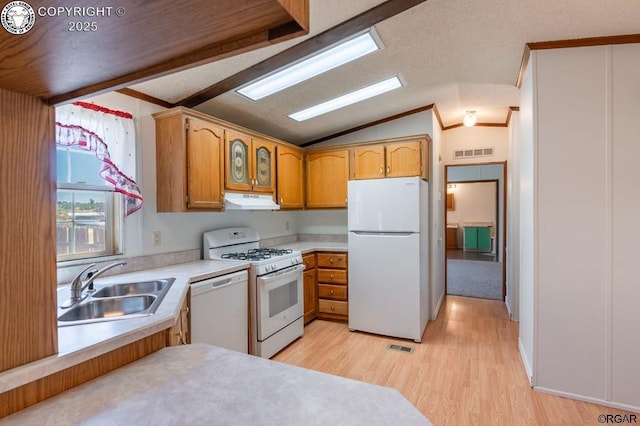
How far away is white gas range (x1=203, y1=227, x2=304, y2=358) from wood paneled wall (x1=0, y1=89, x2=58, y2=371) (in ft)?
6.28

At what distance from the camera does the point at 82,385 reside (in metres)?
0.91

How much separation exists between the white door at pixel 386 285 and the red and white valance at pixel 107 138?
85.8 inches

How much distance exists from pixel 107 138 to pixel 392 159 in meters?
2.77

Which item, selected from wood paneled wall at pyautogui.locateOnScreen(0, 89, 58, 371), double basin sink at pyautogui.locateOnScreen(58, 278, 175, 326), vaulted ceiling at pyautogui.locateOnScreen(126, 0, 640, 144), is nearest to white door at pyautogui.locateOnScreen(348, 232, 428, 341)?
vaulted ceiling at pyautogui.locateOnScreen(126, 0, 640, 144)

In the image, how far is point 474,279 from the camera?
6.05m

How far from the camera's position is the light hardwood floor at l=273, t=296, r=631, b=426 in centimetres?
212

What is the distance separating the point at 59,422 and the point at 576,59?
3.18 metres

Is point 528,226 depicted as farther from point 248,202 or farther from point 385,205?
point 248,202

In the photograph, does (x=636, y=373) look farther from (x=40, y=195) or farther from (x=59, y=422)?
(x=40, y=195)

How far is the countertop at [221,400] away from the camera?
29.0 inches

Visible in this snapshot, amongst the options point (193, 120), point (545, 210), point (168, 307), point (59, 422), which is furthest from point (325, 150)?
point (59, 422)

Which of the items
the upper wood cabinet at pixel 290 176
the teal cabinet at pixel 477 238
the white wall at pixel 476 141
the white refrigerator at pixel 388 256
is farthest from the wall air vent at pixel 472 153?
the teal cabinet at pixel 477 238

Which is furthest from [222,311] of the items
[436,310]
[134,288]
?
[436,310]

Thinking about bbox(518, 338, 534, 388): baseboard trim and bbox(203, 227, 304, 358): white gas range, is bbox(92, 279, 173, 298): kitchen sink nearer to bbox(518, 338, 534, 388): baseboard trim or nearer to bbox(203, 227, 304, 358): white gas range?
bbox(203, 227, 304, 358): white gas range
